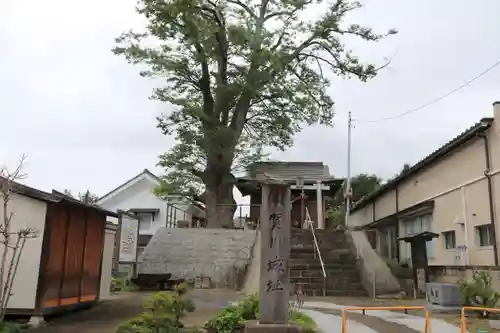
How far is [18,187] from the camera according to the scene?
10.2 m

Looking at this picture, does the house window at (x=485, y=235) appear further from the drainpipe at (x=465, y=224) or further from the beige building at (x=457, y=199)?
the drainpipe at (x=465, y=224)

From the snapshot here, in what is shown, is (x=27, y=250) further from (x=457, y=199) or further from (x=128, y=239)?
(x=457, y=199)

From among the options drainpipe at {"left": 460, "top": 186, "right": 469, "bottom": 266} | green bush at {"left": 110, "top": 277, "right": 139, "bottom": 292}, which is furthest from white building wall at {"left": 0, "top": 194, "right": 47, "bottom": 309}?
drainpipe at {"left": 460, "top": 186, "right": 469, "bottom": 266}

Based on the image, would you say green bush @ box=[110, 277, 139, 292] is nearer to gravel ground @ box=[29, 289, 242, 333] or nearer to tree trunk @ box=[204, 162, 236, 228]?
gravel ground @ box=[29, 289, 242, 333]

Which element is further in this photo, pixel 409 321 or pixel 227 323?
pixel 409 321

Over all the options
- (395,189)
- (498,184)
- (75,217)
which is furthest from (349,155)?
(75,217)

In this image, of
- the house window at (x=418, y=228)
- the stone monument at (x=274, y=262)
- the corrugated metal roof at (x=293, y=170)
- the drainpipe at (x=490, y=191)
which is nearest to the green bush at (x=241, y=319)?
the stone monument at (x=274, y=262)

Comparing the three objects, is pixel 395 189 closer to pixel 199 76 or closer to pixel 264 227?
pixel 199 76

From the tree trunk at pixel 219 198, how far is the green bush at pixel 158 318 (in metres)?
16.5

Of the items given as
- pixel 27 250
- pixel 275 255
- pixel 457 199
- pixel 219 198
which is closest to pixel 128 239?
pixel 27 250

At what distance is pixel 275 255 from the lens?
7.93 metres

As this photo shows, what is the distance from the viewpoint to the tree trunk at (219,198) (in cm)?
2436

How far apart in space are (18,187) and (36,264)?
1668 mm

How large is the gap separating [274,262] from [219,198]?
1714cm
